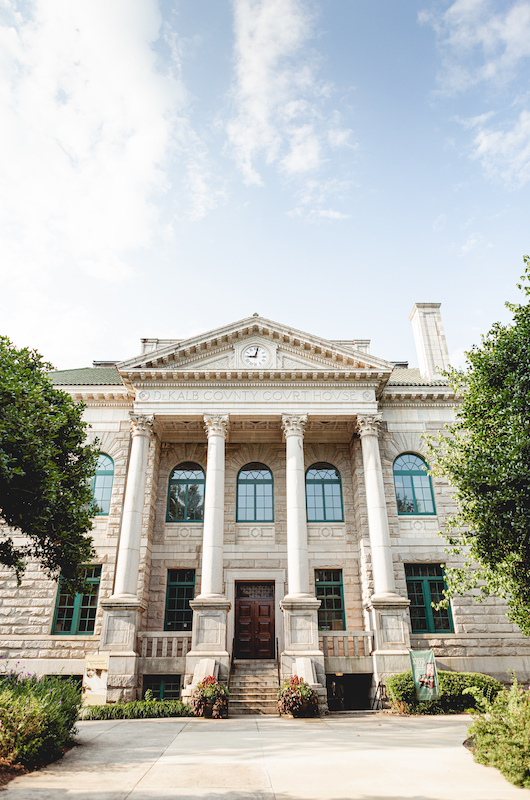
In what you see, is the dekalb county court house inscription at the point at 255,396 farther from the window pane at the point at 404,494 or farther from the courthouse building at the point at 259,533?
the window pane at the point at 404,494

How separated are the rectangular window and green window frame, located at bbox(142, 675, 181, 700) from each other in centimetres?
213

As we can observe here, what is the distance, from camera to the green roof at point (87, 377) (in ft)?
83.3

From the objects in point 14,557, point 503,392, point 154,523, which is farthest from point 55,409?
point 503,392

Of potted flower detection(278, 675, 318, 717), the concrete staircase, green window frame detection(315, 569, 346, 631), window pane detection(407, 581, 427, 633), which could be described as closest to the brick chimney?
window pane detection(407, 581, 427, 633)

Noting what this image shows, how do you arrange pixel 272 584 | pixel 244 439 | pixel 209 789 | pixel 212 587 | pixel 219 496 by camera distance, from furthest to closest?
pixel 244 439 < pixel 272 584 < pixel 219 496 < pixel 212 587 < pixel 209 789

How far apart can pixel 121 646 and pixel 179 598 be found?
3917 millimetres

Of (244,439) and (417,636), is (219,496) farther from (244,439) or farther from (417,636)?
(417,636)

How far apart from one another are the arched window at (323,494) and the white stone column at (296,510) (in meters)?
2.67

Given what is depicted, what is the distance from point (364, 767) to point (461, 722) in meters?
7.66

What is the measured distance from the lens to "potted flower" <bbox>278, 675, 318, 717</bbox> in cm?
1644

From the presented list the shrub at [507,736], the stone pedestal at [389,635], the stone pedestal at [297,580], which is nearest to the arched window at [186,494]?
the stone pedestal at [297,580]

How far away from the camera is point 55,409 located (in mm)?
15023

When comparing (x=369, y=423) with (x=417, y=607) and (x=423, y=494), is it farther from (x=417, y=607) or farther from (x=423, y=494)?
(x=417, y=607)

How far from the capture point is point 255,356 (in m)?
23.7
